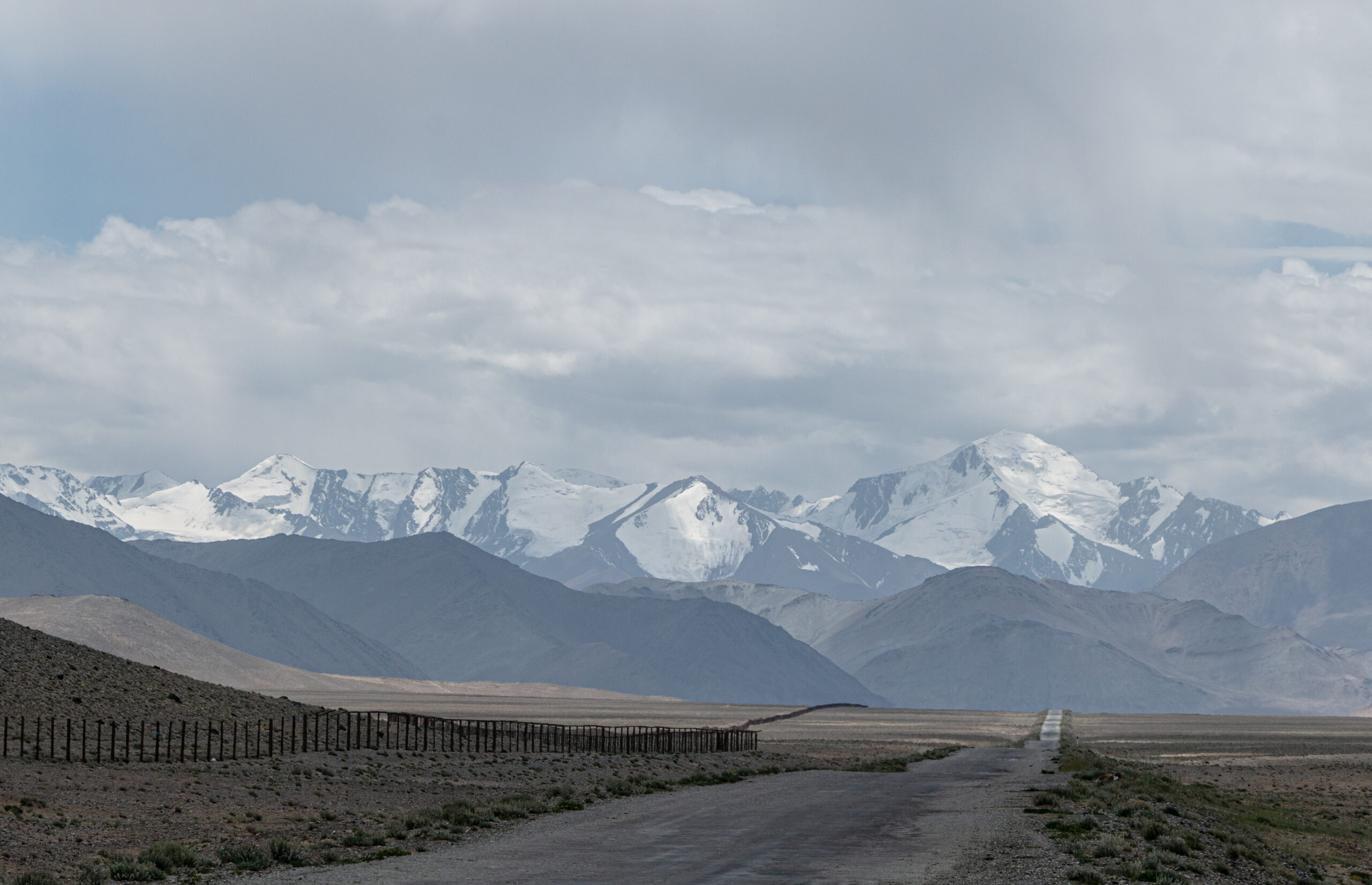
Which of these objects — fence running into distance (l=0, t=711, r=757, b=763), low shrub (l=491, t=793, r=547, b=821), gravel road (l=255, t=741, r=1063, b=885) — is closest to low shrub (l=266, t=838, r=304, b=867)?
gravel road (l=255, t=741, r=1063, b=885)

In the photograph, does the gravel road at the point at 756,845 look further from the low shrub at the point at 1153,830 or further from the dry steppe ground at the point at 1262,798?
the dry steppe ground at the point at 1262,798

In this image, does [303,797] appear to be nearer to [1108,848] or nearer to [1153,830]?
[1108,848]

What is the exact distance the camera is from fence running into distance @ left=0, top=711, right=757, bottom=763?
52.6m

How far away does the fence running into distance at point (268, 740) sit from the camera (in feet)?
172

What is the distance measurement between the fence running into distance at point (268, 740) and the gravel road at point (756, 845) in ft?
57.0

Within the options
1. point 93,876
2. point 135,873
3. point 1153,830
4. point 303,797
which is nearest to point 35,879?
point 93,876

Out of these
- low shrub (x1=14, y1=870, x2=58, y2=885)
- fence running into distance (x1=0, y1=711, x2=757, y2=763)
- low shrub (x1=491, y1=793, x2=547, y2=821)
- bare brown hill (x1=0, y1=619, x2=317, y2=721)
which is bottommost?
low shrub (x1=491, y1=793, x2=547, y2=821)

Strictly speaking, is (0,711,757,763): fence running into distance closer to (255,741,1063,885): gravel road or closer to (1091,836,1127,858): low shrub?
(255,741,1063,885): gravel road

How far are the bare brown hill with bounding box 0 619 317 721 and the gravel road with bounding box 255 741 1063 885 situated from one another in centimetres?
2609

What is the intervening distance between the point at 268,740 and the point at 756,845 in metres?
32.9

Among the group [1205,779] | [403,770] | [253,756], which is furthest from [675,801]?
[1205,779]

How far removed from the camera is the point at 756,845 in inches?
1394

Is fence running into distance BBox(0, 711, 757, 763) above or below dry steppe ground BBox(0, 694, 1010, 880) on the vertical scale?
above

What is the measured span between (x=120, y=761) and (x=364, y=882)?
86.4ft
